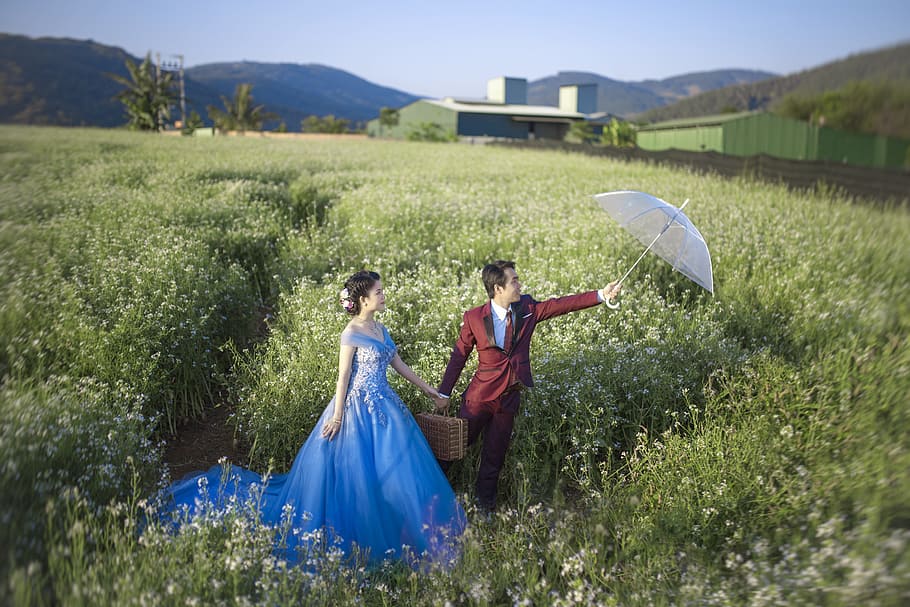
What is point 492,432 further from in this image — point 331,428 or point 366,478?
point 331,428

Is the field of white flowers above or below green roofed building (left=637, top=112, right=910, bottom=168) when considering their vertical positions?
below

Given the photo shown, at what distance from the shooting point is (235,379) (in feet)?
21.1

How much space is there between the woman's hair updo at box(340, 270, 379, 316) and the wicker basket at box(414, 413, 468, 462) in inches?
38.7

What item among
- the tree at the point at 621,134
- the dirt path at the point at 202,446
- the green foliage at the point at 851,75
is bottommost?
the dirt path at the point at 202,446

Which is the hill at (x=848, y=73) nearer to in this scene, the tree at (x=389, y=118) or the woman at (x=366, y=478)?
the woman at (x=366, y=478)

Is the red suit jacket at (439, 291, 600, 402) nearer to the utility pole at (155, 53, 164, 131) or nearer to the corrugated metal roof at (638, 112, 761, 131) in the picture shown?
the corrugated metal roof at (638, 112, 761, 131)

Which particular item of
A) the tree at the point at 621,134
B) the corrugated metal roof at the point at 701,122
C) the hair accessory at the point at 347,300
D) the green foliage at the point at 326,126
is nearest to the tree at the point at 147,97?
the green foliage at the point at 326,126

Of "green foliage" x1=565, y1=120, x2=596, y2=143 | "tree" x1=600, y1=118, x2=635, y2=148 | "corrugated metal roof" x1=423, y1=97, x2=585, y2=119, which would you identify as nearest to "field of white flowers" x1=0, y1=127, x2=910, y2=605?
"tree" x1=600, y1=118, x2=635, y2=148

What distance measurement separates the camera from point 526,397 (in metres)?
5.07

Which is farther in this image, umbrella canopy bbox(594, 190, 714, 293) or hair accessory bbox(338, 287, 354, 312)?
umbrella canopy bbox(594, 190, 714, 293)

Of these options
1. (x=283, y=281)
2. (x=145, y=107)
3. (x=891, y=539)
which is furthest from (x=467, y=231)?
(x=145, y=107)

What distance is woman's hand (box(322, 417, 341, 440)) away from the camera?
3941 millimetres

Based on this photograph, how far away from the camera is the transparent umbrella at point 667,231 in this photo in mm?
4438

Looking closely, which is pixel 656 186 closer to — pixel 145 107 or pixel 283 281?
pixel 283 281
